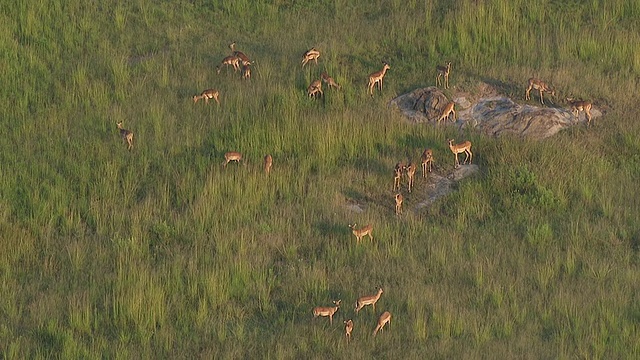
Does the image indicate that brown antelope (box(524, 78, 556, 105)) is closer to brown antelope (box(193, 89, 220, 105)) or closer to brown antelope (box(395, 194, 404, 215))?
brown antelope (box(395, 194, 404, 215))

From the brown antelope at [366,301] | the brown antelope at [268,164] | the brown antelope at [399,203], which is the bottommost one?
the brown antelope at [399,203]

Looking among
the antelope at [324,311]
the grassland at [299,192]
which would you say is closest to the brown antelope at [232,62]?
the grassland at [299,192]

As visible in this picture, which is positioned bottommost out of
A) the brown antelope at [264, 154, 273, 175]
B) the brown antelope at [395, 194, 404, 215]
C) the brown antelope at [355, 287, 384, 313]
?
the brown antelope at [395, 194, 404, 215]

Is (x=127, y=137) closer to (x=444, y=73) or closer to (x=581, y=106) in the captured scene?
(x=444, y=73)

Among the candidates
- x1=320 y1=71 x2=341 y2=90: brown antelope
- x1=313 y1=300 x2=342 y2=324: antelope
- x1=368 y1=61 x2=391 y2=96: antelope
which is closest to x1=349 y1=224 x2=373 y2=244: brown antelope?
x1=313 y1=300 x2=342 y2=324: antelope

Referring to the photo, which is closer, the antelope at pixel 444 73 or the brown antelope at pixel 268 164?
the brown antelope at pixel 268 164

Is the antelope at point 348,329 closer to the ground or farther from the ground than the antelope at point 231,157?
farther from the ground

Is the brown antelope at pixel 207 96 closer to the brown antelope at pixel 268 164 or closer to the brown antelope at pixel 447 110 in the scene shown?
the brown antelope at pixel 268 164

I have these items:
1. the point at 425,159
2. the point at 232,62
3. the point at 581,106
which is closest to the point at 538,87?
the point at 581,106

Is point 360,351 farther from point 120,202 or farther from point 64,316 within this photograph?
point 120,202

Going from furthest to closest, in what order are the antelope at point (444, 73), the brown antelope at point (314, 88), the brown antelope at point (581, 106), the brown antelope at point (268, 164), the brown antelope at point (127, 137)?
the antelope at point (444, 73) → the brown antelope at point (314, 88) → the brown antelope at point (581, 106) → the brown antelope at point (127, 137) → the brown antelope at point (268, 164)
